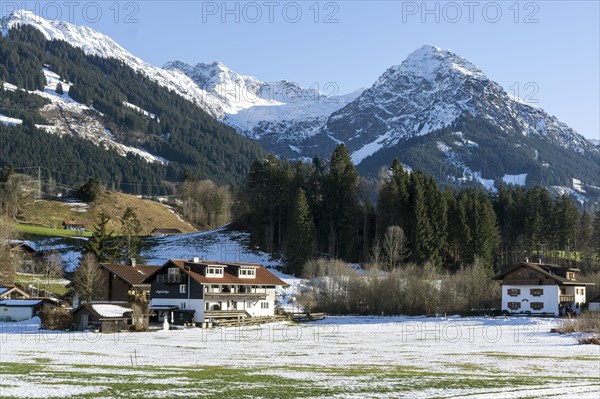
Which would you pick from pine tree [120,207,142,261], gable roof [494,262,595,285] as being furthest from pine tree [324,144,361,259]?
pine tree [120,207,142,261]

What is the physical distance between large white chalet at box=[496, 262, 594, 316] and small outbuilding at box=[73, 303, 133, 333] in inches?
2087

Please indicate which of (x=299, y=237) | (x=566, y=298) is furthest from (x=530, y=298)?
(x=299, y=237)

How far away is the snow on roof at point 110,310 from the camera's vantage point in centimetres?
7903

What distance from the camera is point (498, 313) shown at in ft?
335

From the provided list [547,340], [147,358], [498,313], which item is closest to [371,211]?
[498,313]

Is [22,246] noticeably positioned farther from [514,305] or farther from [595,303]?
[595,303]

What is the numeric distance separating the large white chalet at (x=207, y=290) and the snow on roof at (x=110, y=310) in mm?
7568

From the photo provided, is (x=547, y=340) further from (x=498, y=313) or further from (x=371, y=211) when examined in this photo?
(x=371, y=211)

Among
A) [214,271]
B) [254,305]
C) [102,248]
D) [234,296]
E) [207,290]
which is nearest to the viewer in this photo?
[207,290]

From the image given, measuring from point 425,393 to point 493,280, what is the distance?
82924 mm

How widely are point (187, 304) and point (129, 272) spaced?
1290cm

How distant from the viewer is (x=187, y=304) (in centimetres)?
9269

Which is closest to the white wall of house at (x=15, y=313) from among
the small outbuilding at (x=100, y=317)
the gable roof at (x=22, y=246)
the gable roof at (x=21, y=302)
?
the gable roof at (x=21, y=302)

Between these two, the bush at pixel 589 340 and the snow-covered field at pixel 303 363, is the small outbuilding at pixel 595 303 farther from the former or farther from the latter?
the bush at pixel 589 340
